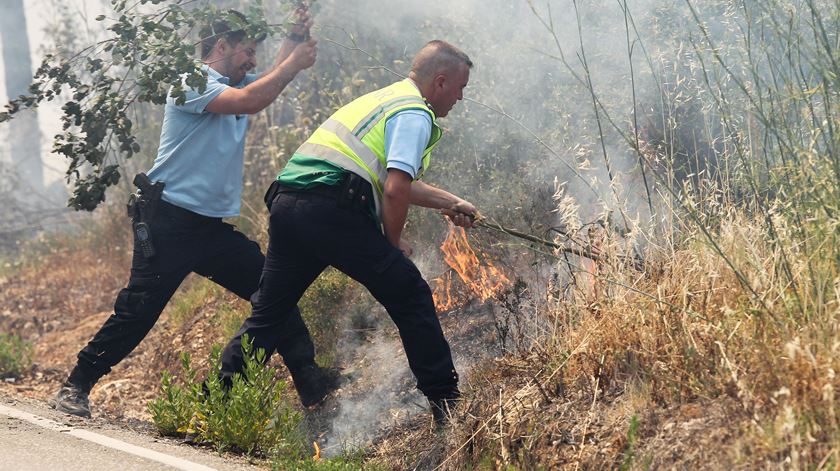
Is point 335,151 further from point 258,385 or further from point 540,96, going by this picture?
point 540,96

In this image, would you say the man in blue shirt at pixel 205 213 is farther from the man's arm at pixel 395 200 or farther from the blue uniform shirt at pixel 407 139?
the man's arm at pixel 395 200

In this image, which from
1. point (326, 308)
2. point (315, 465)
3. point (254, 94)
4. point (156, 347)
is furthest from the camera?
point (156, 347)

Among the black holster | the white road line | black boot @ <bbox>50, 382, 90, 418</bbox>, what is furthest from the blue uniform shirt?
black boot @ <bbox>50, 382, 90, 418</bbox>

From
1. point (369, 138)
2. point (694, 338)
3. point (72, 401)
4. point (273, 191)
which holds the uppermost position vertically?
point (369, 138)

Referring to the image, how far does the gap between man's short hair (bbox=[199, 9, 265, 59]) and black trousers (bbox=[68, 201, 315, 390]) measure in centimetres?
108

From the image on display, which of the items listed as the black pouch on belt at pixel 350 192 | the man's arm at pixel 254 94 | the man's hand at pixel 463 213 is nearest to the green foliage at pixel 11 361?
the man's arm at pixel 254 94

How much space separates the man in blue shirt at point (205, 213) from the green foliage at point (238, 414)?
81cm

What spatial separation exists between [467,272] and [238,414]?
183 centimetres

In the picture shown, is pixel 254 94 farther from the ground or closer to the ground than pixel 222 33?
closer to the ground

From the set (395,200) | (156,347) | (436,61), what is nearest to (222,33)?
(436,61)

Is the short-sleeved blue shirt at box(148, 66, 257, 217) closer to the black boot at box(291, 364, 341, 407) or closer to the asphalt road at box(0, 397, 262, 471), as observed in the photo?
the black boot at box(291, 364, 341, 407)

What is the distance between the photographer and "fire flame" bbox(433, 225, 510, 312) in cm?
600

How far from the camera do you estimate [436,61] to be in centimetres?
516

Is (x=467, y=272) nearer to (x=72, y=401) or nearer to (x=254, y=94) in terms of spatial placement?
(x=254, y=94)
